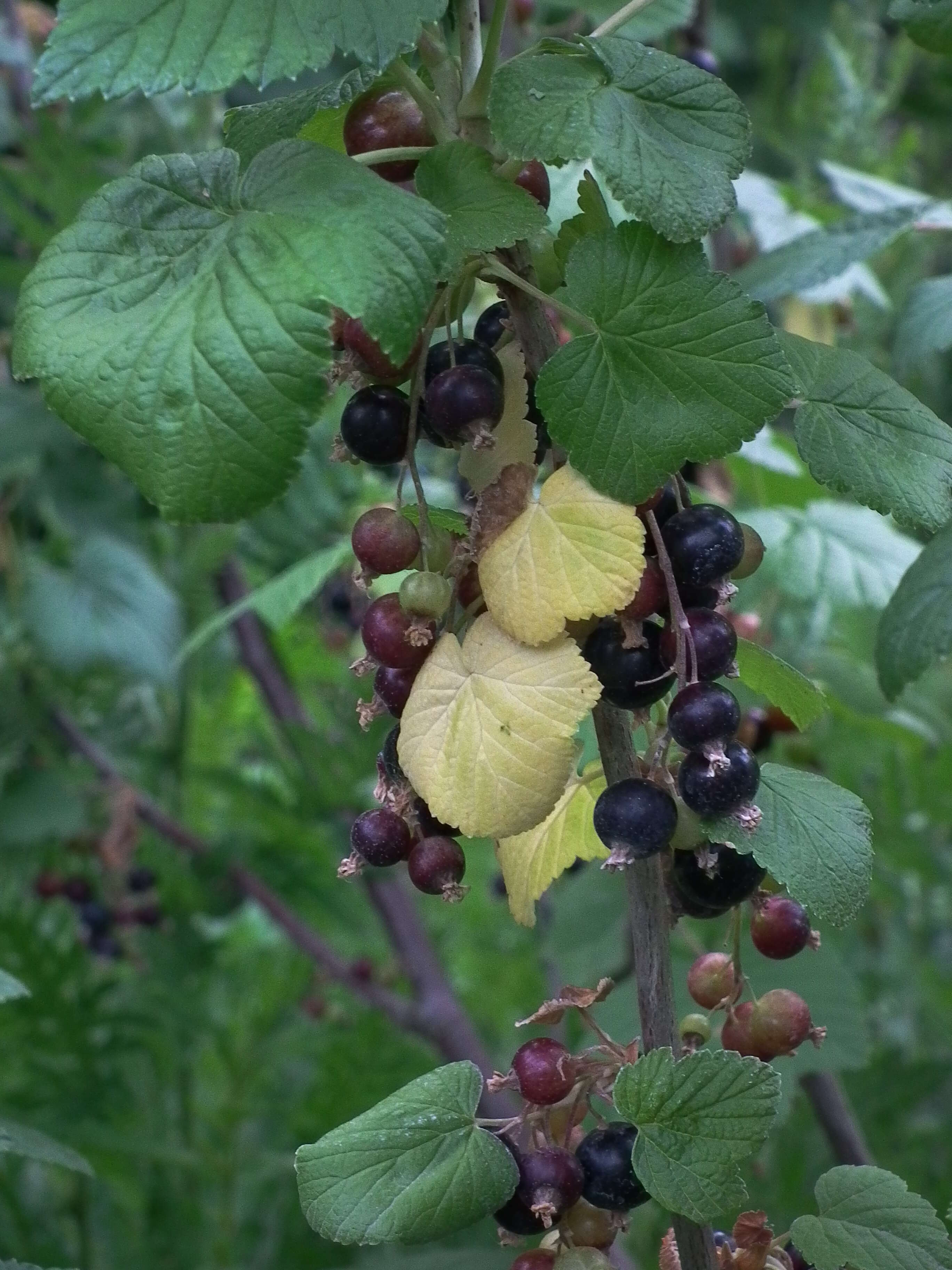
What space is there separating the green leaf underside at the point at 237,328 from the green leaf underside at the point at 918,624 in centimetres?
28

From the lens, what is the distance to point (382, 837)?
37 centimetres

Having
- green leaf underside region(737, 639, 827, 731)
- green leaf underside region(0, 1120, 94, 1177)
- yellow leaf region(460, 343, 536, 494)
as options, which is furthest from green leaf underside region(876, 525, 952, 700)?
green leaf underside region(0, 1120, 94, 1177)

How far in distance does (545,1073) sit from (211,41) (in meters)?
0.28

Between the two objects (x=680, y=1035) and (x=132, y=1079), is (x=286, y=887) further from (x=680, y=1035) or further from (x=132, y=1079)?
(x=680, y=1035)

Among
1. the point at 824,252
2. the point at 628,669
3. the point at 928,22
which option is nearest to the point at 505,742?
the point at 628,669

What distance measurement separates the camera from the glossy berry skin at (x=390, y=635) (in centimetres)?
36

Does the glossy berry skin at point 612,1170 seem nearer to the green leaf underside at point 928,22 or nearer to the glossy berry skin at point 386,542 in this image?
the glossy berry skin at point 386,542

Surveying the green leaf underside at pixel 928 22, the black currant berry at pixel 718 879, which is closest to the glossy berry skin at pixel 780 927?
the black currant berry at pixel 718 879

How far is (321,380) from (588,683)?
10 cm

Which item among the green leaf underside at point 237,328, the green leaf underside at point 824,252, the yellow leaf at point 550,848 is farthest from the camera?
the green leaf underside at point 824,252

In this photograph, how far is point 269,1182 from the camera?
4.21 feet

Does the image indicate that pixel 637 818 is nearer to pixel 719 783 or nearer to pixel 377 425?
pixel 719 783

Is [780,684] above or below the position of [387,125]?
below

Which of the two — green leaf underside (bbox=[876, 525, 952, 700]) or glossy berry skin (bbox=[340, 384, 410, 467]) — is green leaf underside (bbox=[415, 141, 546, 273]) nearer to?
glossy berry skin (bbox=[340, 384, 410, 467])
